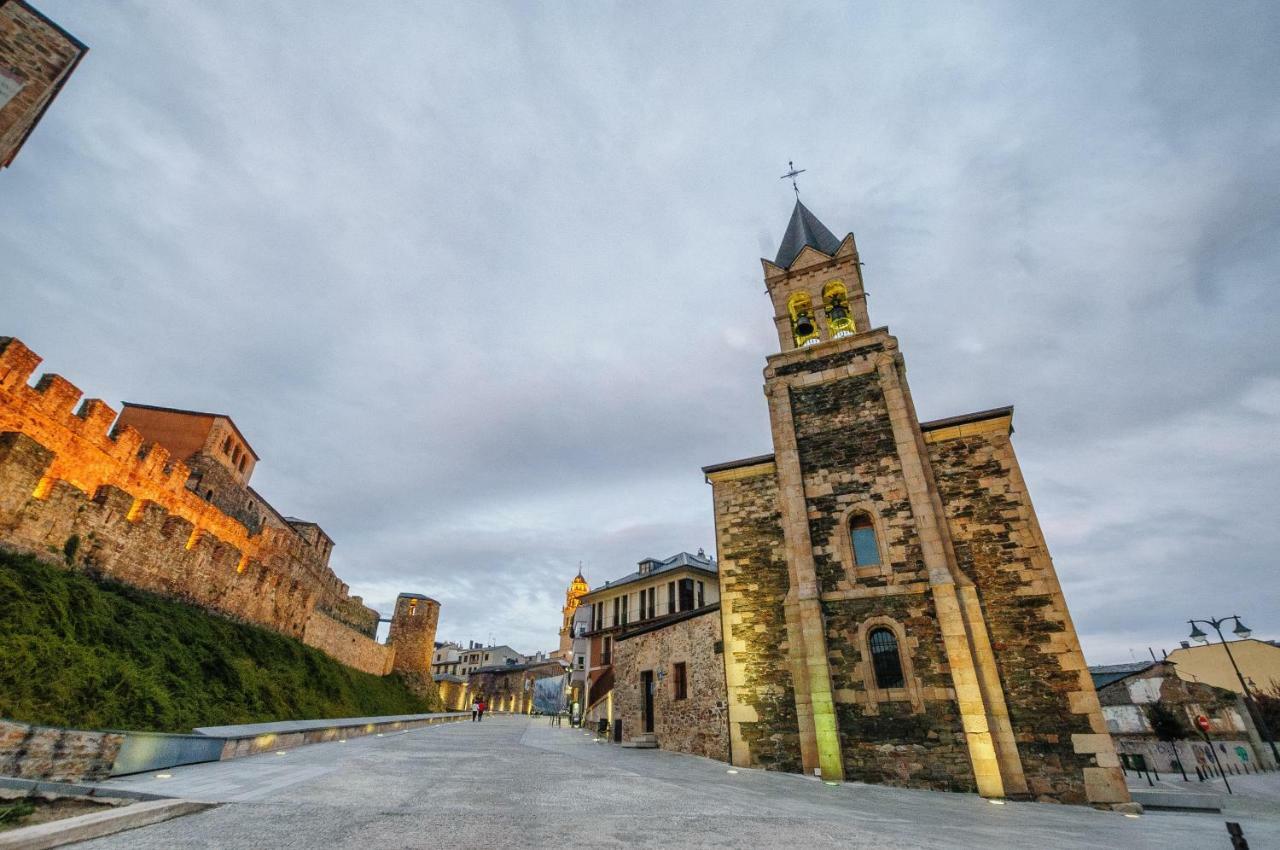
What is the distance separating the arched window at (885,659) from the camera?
11.5 meters

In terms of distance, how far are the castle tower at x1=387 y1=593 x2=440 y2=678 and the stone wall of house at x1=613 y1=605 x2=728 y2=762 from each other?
95.6 feet

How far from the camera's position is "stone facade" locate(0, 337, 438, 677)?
11.5m

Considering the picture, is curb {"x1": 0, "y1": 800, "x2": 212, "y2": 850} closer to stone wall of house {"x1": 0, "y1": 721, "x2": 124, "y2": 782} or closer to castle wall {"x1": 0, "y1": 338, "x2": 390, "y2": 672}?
stone wall of house {"x1": 0, "y1": 721, "x2": 124, "y2": 782}

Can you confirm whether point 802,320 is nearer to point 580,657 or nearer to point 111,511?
point 111,511

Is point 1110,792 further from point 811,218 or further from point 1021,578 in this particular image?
point 811,218

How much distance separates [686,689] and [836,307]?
524 inches

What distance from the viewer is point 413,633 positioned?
41812 millimetres

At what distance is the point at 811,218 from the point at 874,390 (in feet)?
30.8

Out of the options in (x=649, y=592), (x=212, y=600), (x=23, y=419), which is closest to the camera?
(x=23, y=419)

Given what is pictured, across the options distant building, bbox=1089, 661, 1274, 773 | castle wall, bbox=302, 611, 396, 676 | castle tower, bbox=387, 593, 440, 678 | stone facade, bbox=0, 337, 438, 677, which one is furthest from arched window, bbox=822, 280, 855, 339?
castle tower, bbox=387, 593, 440, 678

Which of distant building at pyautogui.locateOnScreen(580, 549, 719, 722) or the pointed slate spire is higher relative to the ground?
the pointed slate spire

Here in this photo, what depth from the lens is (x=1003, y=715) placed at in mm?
10602

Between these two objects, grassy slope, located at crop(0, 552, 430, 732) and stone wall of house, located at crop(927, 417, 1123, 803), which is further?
stone wall of house, located at crop(927, 417, 1123, 803)

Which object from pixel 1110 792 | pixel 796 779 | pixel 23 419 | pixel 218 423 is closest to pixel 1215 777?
pixel 1110 792
